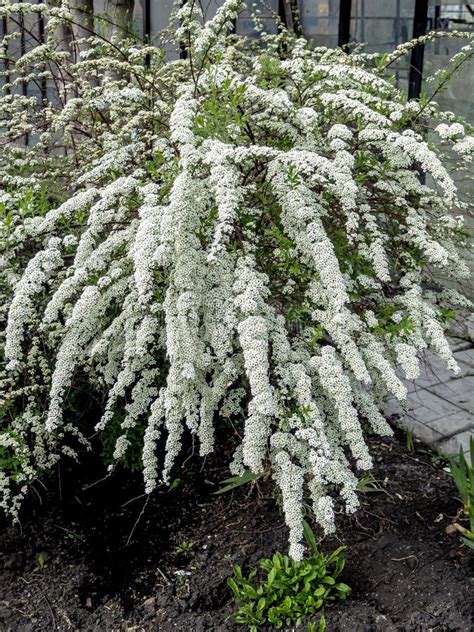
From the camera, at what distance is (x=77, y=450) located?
356 centimetres

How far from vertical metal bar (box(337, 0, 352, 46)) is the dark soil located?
12.1 feet

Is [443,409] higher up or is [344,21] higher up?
[344,21]

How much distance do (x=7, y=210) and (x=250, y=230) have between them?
1.05 meters

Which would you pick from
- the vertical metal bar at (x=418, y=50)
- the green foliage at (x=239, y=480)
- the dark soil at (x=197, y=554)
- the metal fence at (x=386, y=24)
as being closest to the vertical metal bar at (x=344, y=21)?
the metal fence at (x=386, y=24)

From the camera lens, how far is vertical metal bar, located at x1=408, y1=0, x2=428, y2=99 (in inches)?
221

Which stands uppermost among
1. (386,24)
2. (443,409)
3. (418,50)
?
(386,24)

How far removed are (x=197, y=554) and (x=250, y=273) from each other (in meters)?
1.22

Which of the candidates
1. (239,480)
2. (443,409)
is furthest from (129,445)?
(443,409)

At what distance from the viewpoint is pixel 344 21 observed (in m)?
6.05

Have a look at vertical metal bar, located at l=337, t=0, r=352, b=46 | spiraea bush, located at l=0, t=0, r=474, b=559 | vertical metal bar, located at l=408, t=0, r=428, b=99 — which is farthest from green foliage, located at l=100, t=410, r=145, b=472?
vertical metal bar, located at l=337, t=0, r=352, b=46

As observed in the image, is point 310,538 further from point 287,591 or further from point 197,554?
point 197,554

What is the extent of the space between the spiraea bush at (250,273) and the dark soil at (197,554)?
0.28 m

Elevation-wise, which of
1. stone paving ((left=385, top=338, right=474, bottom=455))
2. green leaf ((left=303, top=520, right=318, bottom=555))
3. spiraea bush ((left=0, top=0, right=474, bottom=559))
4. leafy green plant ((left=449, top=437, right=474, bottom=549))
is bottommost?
stone paving ((left=385, top=338, right=474, bottom=455))

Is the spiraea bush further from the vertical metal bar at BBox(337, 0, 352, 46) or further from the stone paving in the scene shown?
the vertical metal bar at BBox(337, 0, 352, 46)
